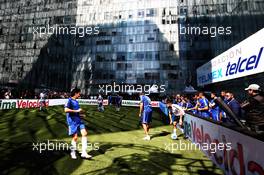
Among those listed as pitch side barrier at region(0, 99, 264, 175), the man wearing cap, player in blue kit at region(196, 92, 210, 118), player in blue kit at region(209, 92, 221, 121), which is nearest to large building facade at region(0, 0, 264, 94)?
player in blue kit at region(209, 92, 221, 121)

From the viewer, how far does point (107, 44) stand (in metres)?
64.8

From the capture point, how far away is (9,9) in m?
78.8

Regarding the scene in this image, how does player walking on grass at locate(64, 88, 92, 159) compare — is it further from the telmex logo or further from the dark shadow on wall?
the dark shadow on wall

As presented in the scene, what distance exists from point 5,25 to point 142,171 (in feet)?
285

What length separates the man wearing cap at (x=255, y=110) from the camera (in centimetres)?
493

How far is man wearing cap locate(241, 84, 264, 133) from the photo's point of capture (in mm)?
4932

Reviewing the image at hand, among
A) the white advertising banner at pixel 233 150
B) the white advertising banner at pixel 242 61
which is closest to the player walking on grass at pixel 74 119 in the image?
the white advertising banner at pixel 233 150

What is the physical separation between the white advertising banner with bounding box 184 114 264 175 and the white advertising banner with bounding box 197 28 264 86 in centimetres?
483

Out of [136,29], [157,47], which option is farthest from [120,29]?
[157,47]

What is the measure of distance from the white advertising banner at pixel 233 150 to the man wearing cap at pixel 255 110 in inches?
23.8

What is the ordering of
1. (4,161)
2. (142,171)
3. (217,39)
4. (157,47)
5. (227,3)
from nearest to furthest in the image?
(142,171) → (4,161) → (217,39) → (227,3) → (157,47)

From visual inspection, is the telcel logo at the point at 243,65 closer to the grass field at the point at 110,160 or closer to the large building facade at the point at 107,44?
the grass field at the point at 110,160

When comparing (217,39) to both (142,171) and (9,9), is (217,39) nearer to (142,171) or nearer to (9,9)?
(142,171)

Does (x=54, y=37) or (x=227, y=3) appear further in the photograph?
(x=54, y=37)
